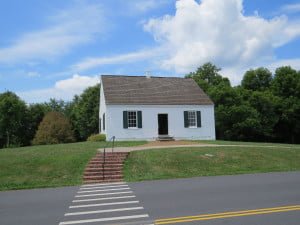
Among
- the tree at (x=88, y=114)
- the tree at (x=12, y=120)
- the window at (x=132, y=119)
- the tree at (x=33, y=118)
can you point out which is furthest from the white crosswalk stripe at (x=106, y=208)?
the tree at (x=33, y=118)

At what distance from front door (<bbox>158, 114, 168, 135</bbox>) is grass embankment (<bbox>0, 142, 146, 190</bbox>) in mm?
11011

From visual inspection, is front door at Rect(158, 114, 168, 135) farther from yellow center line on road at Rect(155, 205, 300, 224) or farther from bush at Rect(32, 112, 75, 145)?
yellow center line on road at Rect(155, 205, 300, 224)

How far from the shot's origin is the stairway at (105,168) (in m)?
16.0

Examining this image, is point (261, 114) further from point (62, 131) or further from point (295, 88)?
point (62, 131)

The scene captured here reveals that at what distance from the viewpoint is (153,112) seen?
30.2 m

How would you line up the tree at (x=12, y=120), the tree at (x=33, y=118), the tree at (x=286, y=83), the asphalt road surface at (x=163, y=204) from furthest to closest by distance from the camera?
1. the tree at (x=33, y=118)
2. the tree at (x=12, y=120)
3. the tree at (x=286, y=83)
4. the asphalt road surface at (x=163, y=204)

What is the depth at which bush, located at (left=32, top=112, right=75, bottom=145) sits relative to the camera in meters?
42.7

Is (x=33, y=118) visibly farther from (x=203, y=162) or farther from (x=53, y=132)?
(x=203, y=162)

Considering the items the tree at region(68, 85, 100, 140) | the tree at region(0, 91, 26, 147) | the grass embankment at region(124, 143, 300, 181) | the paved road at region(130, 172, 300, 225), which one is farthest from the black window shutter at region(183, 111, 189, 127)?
the tree at region(0, 91, 26, 147)

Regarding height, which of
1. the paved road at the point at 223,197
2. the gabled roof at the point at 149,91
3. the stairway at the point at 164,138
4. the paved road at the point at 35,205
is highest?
the gabled roof at the point at 149,91

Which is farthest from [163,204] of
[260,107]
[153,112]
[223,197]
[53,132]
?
[260,107]

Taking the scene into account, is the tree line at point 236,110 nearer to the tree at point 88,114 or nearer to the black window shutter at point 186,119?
the tree at point 88,114

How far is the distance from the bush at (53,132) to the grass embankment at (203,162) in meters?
24.8

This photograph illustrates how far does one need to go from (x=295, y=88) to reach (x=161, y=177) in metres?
36.6
